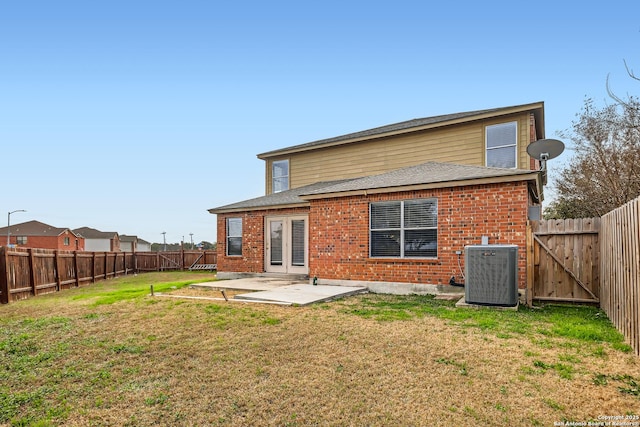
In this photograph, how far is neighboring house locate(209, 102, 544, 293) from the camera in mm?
8422

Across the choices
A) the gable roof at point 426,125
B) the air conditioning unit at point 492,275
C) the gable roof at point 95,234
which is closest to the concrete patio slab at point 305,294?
the air conditioning unit at point 492,275

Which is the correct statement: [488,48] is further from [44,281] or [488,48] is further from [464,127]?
[44,281]

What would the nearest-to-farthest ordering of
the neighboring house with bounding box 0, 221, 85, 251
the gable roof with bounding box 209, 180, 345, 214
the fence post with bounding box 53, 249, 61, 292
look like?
the gable roof with bounding box 209, 180, 345, 214 → the fence post with bounding box 53, 249, 61, 292 → the neighboring house with bounding box 0, 221, 85, 251

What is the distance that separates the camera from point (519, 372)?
11.9ft

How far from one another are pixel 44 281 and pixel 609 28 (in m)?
19.0

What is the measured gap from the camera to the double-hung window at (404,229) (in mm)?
9039

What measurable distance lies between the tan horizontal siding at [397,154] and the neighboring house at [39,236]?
4956cm

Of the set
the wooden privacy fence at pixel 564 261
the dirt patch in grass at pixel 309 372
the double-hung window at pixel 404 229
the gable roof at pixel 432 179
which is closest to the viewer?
the dirt patch in grass at pixel 309 372

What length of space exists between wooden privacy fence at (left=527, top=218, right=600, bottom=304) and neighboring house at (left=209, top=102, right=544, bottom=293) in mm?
303

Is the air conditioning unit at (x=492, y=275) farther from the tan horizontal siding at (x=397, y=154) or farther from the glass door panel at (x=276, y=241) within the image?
the glass door panel at (x=276, y=241)

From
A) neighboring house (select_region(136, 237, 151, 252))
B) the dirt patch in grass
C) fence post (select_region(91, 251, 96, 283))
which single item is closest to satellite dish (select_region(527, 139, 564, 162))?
the dirt patch in grass

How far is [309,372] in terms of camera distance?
376 centimetres

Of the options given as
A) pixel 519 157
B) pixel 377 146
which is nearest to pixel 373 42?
pixel 377 146

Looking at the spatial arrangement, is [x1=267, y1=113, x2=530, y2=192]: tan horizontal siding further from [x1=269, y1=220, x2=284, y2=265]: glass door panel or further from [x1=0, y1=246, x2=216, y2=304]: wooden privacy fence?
[x1=0, y1=246, x2=216, y2=304]: wooden privacy fence
